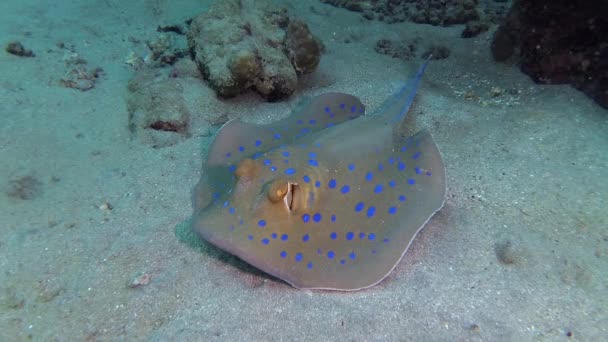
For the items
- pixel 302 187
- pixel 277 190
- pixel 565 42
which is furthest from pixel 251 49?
pixel 565 42

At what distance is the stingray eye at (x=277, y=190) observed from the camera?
3098 mm

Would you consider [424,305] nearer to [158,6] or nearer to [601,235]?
[601,235]

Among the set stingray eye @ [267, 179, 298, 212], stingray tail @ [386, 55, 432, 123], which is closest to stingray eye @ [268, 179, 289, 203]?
stingray eye @ [267, 179, 298, 212]

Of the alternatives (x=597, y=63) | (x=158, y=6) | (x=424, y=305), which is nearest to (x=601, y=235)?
(x=424, y=305)

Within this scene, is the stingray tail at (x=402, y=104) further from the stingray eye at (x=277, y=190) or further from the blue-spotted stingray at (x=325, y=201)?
the stingray eye at (x=277, y=190)

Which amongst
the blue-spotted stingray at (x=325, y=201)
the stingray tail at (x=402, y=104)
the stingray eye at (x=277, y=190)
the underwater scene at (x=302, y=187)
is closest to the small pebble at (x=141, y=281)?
the underwater scene at (x=302, y=187)

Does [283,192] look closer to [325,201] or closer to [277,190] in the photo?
[277,190]

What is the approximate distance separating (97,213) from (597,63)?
670 centimetres

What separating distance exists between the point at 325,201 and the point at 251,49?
10.7ft

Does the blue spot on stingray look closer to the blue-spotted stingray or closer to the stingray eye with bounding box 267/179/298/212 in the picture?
the blue-spotted stingray

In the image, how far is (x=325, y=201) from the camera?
3.38 metres

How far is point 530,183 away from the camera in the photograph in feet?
13.9

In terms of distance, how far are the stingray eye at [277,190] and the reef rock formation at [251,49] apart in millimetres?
2929

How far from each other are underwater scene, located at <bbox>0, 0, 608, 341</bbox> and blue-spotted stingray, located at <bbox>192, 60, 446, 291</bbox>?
0.02 metres
